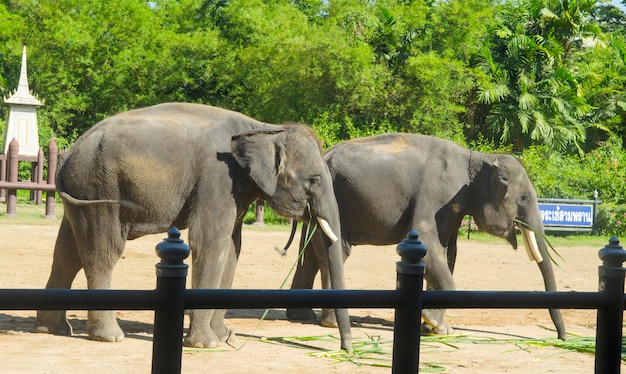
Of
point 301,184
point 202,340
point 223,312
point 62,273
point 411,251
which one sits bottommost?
point 202,340

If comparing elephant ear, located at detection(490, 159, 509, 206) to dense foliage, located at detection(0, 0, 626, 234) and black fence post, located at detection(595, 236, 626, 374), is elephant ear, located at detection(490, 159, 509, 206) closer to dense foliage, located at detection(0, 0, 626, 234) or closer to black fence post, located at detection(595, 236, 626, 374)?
black fence post, located at detection(595, 236, 626, 374)

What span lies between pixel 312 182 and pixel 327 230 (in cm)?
46

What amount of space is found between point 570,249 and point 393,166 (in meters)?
10.7

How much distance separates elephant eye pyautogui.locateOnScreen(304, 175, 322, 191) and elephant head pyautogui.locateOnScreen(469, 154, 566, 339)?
216 cm

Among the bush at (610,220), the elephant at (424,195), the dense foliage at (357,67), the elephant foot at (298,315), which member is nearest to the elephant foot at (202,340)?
the elephant at (424,195)

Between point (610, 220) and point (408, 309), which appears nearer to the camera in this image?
point (408, 309)

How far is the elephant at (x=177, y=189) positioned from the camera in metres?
7.95

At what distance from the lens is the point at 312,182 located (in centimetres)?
865

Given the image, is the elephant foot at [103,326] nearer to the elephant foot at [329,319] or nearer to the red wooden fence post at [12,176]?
the elephant foot at [329,319]

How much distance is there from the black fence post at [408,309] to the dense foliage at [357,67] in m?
A: 23.3

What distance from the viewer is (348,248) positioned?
394 inches

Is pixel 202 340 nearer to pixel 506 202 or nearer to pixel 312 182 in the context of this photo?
pixel 312 182

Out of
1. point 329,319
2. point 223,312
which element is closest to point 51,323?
point 223,312

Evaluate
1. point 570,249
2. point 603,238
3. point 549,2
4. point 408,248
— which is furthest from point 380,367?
point 549,2
